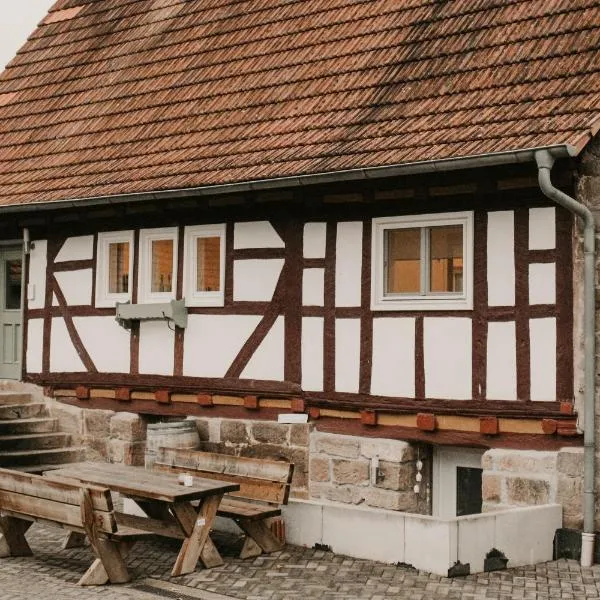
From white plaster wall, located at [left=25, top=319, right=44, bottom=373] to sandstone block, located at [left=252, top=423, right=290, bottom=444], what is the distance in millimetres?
3658

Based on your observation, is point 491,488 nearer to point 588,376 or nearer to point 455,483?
point 455,483

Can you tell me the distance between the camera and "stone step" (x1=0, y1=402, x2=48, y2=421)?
1366 centimetres

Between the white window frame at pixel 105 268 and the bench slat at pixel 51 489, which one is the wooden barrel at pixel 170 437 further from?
the bench slat at pixel 51 489

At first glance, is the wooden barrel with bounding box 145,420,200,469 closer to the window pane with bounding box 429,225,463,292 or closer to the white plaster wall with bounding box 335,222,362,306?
the white plaster wall with bounding box 335,222,362,306

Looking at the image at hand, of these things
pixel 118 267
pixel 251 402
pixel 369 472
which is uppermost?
pixel 118 267

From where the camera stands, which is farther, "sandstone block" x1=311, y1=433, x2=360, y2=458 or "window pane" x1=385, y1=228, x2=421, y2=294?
"sandstone block" x1=311, y1=433, x2=360, y2=458

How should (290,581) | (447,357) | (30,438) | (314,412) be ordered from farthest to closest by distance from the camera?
(30,438) → (314,412) → (447,357) → (290,581)

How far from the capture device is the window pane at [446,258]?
10.5 meters

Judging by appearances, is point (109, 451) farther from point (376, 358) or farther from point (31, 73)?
point (31, 73)

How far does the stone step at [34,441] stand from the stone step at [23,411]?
33 centimetres

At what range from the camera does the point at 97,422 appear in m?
13.6

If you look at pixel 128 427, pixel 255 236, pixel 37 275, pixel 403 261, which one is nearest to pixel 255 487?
pixel 403 261

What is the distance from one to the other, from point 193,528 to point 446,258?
3.53 meters

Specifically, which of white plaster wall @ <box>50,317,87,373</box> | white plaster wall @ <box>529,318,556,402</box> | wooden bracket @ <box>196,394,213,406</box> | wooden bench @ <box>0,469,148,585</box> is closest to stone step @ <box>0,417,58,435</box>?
white plaster wall @ <box>50,317,87,373</box>
